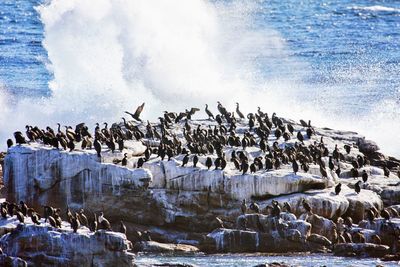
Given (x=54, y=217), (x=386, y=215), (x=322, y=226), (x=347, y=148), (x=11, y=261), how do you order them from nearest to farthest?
(x=11, y=261) < (x=54, y=217) < (x=386, y=215) < (x=322, y=226) < (x=347, y=148)

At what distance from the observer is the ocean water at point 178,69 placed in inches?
2418

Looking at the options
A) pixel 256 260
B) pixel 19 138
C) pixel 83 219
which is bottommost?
pixel 256 260

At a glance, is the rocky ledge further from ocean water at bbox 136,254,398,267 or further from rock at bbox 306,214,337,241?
rock at bbox 306,214,337,241

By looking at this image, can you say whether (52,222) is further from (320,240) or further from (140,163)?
(320,240)

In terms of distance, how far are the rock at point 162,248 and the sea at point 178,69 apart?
1641cm

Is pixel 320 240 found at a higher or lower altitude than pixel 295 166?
lower

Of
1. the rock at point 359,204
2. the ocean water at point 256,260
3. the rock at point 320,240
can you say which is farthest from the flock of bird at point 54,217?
the rock at point 359,204

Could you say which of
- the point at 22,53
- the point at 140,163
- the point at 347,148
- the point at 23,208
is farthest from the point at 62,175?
the point at 22,53

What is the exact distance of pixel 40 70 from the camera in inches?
2899

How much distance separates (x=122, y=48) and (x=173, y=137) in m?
22.1

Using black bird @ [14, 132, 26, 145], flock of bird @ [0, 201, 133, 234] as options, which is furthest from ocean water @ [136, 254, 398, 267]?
black bird @ [14, 132, 26, 145]

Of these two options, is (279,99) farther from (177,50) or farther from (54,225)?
(54,225)

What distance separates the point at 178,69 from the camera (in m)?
64.9

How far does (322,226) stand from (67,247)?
8.30m
